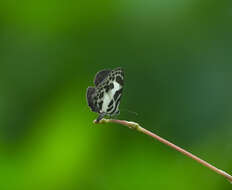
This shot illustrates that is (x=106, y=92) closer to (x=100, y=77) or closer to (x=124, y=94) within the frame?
(x=100, y=77)

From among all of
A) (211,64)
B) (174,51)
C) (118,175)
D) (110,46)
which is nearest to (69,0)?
(110,46)

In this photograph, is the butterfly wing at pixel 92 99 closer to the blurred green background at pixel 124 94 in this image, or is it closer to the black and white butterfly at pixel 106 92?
the black and white butterfly at pixel 106 92

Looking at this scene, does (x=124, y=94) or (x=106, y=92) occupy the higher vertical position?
(x=124, y=94)

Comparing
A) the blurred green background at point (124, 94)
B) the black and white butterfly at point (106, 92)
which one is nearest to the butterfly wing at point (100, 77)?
the black and white butterfly at point (106, 92)

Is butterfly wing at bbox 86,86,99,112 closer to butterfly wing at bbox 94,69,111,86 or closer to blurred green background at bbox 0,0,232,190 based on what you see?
butterfly wing at bbox 94,69,111,86

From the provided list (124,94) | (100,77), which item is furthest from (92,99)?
(124,94)

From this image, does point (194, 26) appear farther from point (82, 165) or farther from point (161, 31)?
point (82, 165)
